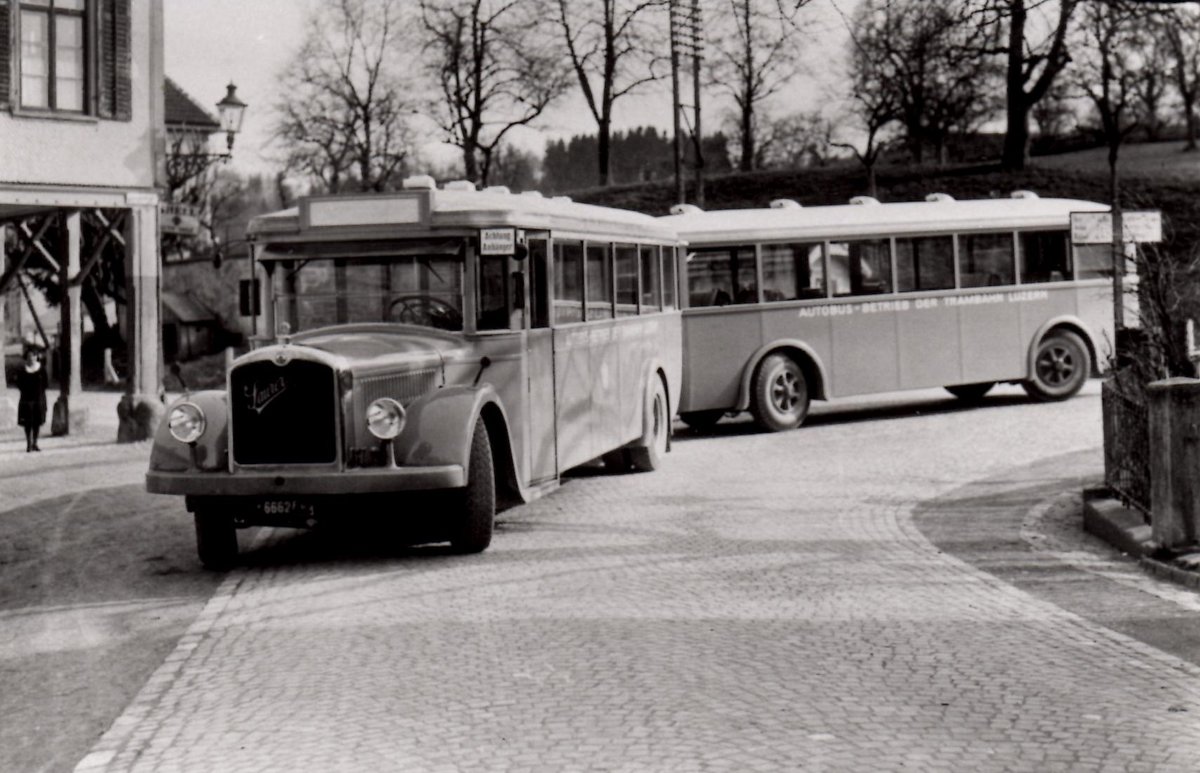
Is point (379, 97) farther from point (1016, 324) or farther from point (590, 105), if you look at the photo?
point (1016, 324)

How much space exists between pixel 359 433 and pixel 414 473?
19.2 inches

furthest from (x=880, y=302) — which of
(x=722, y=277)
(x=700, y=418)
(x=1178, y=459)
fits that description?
(x=1178, y=459)

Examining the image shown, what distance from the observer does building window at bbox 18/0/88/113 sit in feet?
71.2

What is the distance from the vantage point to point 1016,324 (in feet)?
71.2

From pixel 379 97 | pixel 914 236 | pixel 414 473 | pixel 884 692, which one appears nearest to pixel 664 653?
pixel 884 692

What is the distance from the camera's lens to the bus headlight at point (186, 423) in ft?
33.8

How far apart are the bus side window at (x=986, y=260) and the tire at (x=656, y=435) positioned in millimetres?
6309

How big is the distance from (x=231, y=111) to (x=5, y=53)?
17.3ft

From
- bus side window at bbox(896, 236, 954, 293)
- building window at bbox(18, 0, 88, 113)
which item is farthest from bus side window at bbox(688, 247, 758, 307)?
building window at bbox(18, 0, 88, 113)

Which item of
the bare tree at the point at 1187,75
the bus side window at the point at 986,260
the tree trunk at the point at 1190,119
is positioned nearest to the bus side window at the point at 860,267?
the bus side window at the point at 986,260

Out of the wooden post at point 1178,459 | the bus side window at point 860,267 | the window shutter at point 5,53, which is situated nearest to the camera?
the wooden post at point 1178,459

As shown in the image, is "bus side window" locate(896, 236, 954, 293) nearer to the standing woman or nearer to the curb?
the curb

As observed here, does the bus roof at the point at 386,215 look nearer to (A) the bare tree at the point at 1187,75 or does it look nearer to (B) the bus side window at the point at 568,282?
(B) the bus side window at the point at 568,282

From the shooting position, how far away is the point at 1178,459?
9.60 meters
